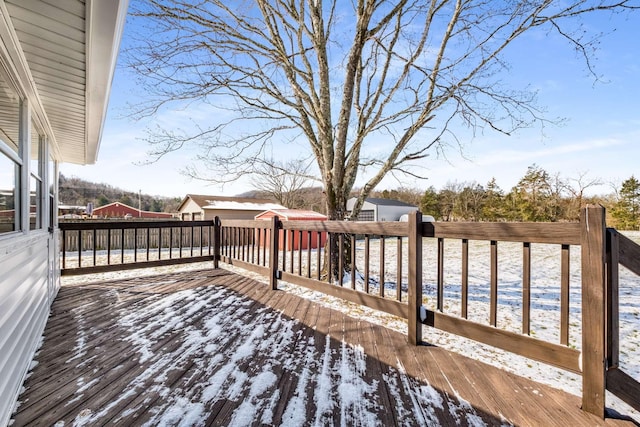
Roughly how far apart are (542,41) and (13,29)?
7.00 meters

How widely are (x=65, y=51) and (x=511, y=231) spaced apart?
312 cm

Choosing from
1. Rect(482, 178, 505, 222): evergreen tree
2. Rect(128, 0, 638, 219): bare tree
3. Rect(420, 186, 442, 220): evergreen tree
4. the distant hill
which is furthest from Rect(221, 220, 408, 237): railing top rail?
Rect(420, 186, 442, 220): evergreen tree

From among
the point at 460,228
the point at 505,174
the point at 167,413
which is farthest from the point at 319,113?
the point at 505,174

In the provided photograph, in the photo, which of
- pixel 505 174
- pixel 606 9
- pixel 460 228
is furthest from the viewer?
pixel 505 174

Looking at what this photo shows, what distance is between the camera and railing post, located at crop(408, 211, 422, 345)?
87.9 inches

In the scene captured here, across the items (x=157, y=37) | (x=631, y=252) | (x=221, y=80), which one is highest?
(x=157, y=37)

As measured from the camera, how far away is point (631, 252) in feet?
4.82

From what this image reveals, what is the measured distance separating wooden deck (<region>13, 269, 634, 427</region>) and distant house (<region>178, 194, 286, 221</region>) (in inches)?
500

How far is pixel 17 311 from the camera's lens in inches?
64.5

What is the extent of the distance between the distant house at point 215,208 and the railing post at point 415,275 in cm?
1413

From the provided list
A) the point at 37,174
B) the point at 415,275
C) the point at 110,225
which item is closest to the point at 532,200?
the point at 415,275

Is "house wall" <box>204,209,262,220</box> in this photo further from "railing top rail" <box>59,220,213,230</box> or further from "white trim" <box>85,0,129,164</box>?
"white trim" <box>85,0,129,164</box>

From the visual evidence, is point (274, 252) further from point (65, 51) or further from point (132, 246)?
point (132, 246)

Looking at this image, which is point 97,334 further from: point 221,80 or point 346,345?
point 221,80
